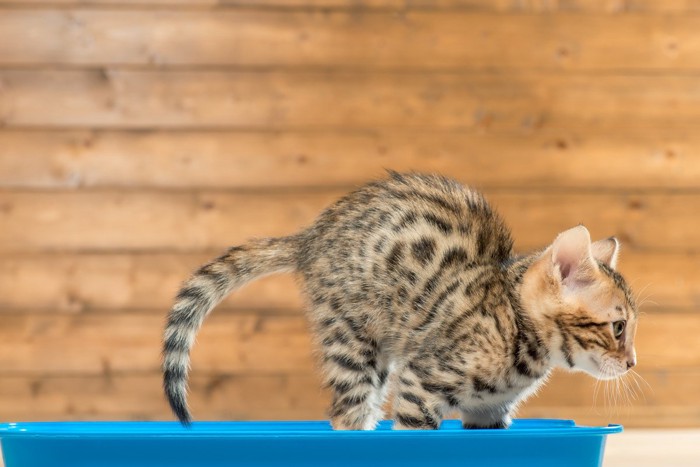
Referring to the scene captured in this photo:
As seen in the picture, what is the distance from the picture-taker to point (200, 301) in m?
1.47

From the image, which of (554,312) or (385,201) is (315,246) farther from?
(554,312)

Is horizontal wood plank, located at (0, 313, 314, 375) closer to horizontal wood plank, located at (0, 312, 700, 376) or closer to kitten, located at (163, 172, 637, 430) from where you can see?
horizontal wood plank, located at (0, 312, 700, 376)

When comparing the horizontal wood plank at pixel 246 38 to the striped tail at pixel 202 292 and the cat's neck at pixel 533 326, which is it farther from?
the cat's neck at pixel 533 326

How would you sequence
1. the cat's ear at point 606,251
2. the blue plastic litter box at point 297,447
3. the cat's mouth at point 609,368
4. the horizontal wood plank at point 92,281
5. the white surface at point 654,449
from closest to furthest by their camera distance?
1. the blue plastic litter box at point 297,447
2. the cat's mouth at point 609,368
3. the cat's ear at point 606,251
4. the white surface at point 654,449
5. the horizontal wood plank at point 92,281

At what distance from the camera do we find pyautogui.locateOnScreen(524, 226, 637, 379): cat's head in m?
1.29

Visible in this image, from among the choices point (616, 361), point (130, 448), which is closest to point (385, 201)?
point (616, 361)

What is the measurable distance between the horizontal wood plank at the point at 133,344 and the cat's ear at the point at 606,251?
127 centimetres

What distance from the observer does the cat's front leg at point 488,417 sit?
146 cm

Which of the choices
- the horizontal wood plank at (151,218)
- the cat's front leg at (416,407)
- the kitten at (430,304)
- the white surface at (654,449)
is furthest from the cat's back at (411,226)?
the horizontal wood plank at (151,218)

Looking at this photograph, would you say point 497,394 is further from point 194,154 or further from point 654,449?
point 194,154

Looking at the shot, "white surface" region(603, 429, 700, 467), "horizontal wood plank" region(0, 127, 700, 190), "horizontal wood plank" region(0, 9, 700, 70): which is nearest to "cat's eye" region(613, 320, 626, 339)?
"white surface" region(603, 429, 700, 467)

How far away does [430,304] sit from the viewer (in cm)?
140

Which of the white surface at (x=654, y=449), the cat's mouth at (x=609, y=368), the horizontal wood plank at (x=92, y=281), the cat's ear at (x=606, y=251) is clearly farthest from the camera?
the horizontal wood plank at (x=92, y=281)

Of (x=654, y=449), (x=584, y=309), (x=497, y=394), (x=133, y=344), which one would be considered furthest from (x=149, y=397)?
(x=584, y=309)
